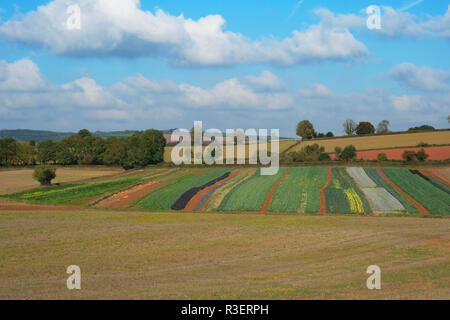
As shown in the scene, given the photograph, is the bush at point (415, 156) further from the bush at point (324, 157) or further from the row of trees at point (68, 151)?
the row of trees at point (68, 151)

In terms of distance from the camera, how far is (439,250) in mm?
26844

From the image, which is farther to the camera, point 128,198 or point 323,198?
point 128,198

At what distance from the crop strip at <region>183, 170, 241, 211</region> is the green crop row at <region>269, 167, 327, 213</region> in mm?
8696

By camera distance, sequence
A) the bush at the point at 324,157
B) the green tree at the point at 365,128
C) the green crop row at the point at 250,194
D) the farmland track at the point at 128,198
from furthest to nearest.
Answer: the green tree at the point at 365,128 < the bush at the point at 324,157 < the farmland track at the point at 128,198 < the green crop row at the point at 250,194

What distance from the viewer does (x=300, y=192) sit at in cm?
5381

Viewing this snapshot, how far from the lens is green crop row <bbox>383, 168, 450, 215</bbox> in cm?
4569

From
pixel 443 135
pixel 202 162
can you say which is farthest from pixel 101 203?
pixel 443 135

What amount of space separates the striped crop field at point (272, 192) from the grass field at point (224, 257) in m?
5.57

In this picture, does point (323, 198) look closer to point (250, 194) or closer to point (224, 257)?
point (250, 194)

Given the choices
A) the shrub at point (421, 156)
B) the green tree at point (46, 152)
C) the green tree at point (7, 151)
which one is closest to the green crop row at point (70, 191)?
the green tree at point (46, 152)

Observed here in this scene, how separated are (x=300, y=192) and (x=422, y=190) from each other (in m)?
14.7

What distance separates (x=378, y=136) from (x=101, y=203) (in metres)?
71.8

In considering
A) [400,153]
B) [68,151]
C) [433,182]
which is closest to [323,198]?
[433,182]

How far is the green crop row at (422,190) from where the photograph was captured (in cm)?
4569
